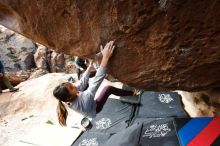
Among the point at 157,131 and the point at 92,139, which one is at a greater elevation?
the point at 157,131

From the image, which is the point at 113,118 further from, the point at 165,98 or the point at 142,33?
the point at 142,33

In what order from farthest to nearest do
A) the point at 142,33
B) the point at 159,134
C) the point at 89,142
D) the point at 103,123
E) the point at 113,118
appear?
the point at 113,118, the point at 103,123, the point at 89,142, the point at 159,134, the point at 142,33

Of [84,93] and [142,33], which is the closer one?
[142,33]

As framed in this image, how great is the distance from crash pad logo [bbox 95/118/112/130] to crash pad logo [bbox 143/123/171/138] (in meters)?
1.10

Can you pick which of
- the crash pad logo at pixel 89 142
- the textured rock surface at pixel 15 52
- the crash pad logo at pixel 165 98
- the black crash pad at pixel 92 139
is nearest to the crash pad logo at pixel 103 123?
the black crash pad at pixel 92 139

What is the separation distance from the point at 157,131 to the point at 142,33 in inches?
81.5

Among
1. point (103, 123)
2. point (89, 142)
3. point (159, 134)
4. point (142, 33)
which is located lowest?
point (89, 142)

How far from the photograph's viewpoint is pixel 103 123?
5.63m

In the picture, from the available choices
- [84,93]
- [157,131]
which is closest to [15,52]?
[157,131]

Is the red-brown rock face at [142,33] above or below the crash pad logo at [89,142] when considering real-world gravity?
above

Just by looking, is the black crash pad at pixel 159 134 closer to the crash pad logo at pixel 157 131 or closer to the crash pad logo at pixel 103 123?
the crash pad logo at pixel 157 131

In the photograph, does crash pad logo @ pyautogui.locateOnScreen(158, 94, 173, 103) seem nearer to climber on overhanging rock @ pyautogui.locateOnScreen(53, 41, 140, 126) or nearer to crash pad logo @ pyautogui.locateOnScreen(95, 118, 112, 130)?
crash pad logo @ pyautogui.locateOnScreen(95, 118, 112, 130)

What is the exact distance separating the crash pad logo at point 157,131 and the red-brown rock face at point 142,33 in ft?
4.28

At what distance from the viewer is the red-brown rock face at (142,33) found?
263 cm
